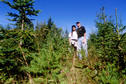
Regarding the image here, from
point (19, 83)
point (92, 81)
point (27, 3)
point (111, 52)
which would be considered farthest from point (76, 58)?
point (27, 3)

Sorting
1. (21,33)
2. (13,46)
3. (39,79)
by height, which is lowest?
(39,79)

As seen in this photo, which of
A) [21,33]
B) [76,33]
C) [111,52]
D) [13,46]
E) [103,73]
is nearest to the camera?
[103,73]

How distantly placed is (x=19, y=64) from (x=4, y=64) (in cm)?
56

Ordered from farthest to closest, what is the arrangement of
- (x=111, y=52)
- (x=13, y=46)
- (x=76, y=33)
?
1. (x=76, y=33)
2. (x=13, y=46)
3. (x=111, y=52)

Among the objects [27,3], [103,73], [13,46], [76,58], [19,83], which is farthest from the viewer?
[27,3]

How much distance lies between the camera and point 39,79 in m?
2.77

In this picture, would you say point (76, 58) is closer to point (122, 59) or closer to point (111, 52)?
point (111, 52)

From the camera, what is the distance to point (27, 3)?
5090 mm

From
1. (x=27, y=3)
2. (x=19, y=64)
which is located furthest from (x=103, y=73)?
(x=27, y=3)

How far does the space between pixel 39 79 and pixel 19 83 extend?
0.84m

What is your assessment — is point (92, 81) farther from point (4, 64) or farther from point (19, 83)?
point (4, 64)

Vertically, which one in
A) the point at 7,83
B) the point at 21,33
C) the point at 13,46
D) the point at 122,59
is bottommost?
the point at 7,83

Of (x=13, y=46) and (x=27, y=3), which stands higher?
(x=27, y=3)

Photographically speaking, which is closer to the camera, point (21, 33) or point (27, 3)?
point (21, 33)
